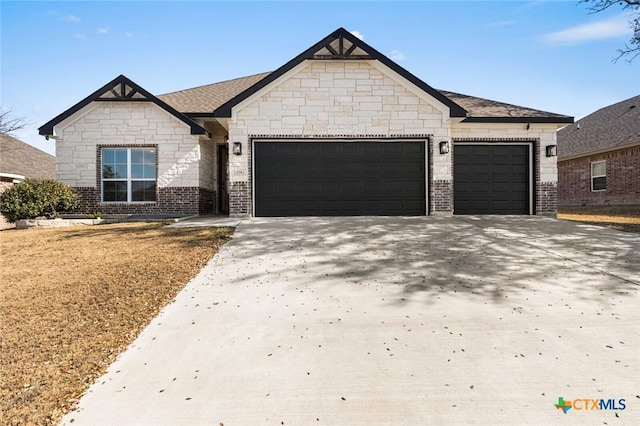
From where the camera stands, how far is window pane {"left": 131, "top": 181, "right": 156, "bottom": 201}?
1301cm

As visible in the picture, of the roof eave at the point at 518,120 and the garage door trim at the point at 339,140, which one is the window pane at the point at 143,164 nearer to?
the garage door trim at the point at 339,140

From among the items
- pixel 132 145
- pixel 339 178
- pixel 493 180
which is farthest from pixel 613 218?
pixel 132 145

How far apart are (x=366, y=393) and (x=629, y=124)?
82.2 ft

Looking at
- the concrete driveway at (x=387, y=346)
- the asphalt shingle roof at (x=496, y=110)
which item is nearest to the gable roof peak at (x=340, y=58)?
the asphalt shingle roof at (x=496, y=110)

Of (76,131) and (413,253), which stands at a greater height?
(76,131)

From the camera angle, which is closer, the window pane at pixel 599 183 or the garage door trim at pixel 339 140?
the garage door trim at pixel 339 140

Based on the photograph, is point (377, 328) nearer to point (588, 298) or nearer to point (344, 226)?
point (588, 298)

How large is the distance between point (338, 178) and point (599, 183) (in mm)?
18396

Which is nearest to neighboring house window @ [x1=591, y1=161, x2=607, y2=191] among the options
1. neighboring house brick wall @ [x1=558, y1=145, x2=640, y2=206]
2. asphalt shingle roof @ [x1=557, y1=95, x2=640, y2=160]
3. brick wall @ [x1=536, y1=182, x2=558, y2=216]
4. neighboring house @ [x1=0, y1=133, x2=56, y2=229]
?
neighboring house brick wall @ [x1=558, y1=145, x2=640, y2=206]

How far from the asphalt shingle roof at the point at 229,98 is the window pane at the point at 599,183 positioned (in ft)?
39.0

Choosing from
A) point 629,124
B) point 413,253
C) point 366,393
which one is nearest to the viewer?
point 366,393

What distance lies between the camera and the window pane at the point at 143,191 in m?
13.0

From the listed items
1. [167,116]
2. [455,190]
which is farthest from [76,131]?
[455,190]

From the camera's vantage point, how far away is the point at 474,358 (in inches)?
127
